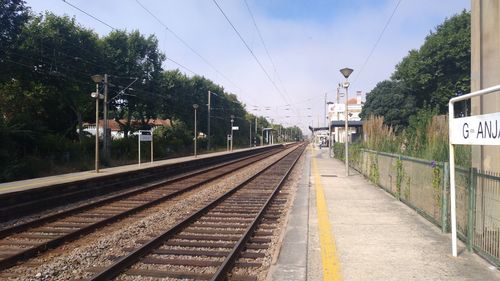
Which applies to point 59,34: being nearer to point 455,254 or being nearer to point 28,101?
point 28,101

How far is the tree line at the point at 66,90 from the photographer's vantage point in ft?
77.5

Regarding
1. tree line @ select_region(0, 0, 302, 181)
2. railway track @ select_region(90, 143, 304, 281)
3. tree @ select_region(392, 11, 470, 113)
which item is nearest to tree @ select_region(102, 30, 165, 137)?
tree line @ select_region(0, 0, 302, 181)

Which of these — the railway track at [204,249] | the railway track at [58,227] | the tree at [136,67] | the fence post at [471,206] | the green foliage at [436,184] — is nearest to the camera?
the railway track at [204,249]

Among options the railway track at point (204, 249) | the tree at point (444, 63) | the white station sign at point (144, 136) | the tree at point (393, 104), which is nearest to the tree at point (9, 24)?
the white station sign at point (144, 136)

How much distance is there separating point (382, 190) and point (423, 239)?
712cm

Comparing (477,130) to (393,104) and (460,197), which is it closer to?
(460,197)

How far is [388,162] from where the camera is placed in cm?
1300

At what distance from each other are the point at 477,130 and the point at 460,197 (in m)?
2.04

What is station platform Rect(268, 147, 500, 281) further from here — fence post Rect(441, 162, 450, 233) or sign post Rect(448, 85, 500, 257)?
sign post Rect(448, 85, 500, 257)

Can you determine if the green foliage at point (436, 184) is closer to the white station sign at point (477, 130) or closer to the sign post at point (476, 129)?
the sign post at point (476, 129)

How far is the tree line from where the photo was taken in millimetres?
23609

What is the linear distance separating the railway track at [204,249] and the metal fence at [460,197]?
3.01 meters

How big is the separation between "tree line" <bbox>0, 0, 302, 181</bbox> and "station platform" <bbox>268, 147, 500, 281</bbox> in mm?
15453

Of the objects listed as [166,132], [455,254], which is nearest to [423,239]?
[455,254]
